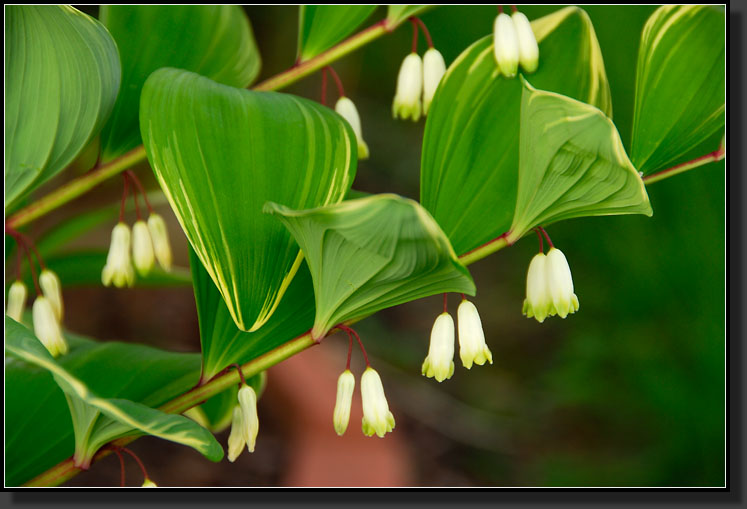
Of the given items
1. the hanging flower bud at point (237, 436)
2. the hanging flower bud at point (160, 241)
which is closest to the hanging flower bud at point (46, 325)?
the hanging flower bud at point (160, 241)

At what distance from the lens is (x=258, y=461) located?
5.60 ft

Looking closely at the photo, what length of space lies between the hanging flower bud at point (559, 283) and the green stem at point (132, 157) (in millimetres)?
256

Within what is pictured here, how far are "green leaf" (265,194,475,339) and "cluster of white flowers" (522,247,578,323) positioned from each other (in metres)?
0.10

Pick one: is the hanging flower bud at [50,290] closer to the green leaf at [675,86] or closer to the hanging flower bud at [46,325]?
the hanging flower bud at [46,325]

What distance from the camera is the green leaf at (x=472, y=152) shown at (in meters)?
0.50

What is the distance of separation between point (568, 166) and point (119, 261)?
0.43 m

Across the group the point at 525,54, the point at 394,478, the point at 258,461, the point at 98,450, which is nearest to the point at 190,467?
the point at 258,461

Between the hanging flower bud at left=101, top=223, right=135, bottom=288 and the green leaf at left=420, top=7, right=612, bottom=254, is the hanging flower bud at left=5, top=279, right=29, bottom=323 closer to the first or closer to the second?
the hanging flower bud at left=101, top=223, right=135, bottom=288

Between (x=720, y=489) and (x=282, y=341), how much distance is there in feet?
1.41

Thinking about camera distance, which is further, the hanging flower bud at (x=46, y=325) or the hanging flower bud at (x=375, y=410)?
the hanging flower bud at (x=46, y=325)

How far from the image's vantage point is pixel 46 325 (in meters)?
0.62

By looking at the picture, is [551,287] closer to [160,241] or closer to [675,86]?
[675,86]

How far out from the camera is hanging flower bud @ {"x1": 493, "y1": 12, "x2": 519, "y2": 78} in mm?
508

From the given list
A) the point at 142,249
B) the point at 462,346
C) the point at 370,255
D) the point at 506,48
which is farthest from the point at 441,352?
the point at 142,249
